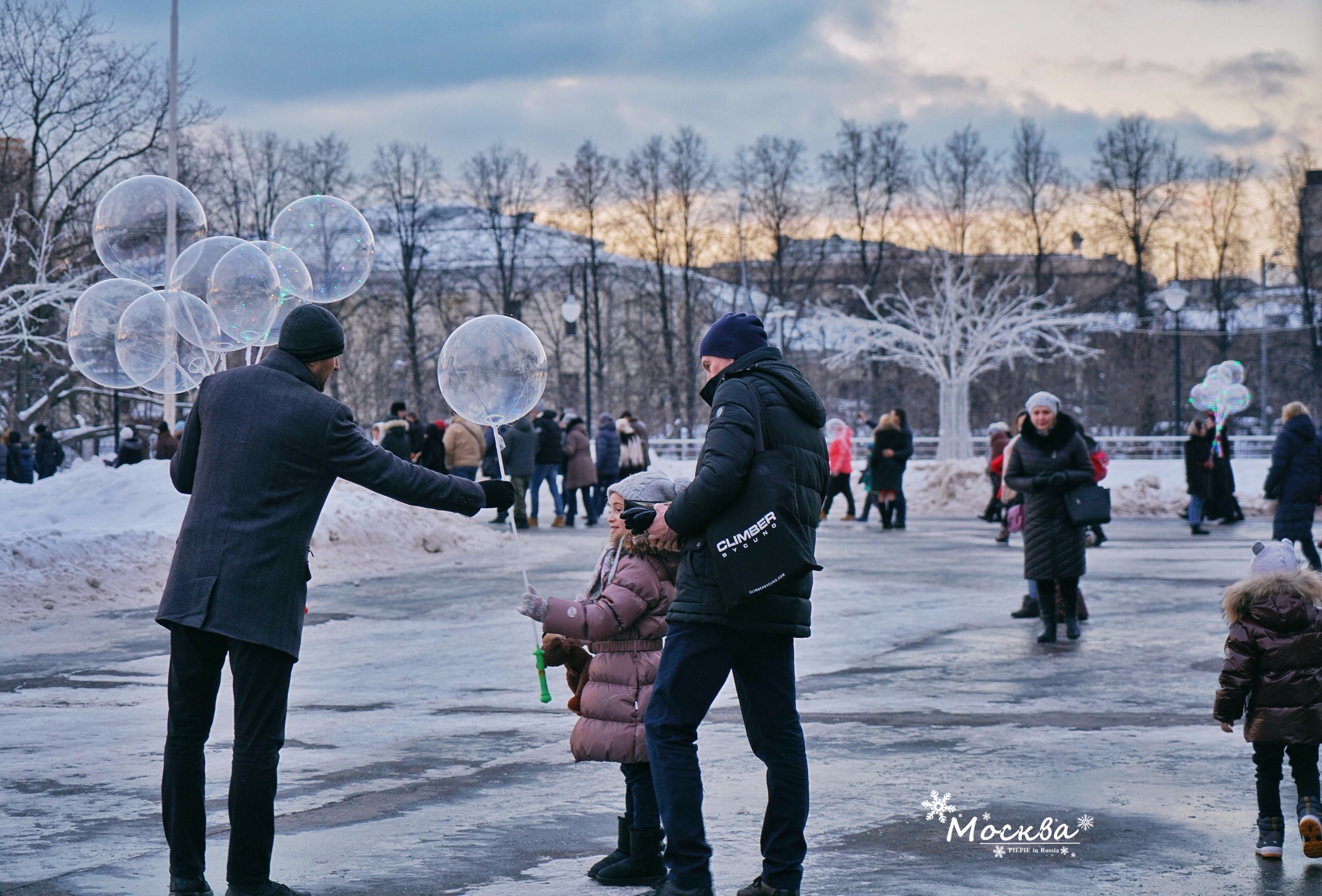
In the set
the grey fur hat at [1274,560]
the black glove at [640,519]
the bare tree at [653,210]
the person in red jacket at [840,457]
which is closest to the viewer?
the black glove at [640,519]

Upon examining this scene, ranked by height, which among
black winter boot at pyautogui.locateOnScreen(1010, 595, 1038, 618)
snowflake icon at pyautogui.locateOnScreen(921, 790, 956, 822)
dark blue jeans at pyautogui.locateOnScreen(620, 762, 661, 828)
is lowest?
black winter boot at pyautogui.locateOnScreen(1010, 595, 1038, 618)

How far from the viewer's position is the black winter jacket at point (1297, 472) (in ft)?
47.5

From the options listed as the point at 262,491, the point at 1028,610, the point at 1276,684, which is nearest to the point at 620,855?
the point at 262,491

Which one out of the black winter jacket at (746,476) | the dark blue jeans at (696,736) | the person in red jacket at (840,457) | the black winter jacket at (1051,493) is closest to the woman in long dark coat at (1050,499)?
the black winter jacket at (1051,493)

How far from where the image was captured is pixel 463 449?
21.8 meters

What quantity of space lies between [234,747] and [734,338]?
2.02 m

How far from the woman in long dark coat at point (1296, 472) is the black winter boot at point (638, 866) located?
11.3m

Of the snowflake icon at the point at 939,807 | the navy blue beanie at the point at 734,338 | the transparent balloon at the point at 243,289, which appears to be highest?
the transparent balloon at the point at 243,289

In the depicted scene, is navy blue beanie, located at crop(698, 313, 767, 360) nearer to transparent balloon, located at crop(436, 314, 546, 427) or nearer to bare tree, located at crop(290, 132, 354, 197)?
transparent balloon, located at crop(436, 314, 546, 427)

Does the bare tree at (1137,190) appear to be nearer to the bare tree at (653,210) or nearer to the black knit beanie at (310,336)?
the bare tree at (653,210)

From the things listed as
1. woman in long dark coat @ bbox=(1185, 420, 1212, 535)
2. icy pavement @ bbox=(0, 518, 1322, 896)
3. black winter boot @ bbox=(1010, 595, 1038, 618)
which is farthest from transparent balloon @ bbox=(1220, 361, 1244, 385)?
black winter boot @ bbox=(1010, 595, 1038, 618)

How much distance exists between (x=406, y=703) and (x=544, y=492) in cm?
2322

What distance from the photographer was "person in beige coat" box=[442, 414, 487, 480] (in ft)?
70.9

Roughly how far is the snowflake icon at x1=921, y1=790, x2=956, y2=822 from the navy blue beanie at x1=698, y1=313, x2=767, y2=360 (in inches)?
82.1
